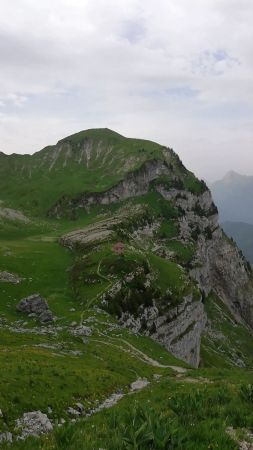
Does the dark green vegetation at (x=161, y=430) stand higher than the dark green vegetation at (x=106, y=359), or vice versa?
the dark green vegetation at (x=161, y=430)

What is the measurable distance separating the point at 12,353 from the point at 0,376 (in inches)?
522

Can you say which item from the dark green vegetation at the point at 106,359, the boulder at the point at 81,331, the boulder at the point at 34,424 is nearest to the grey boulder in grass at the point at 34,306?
the dark green vegetation at the point at 106,359

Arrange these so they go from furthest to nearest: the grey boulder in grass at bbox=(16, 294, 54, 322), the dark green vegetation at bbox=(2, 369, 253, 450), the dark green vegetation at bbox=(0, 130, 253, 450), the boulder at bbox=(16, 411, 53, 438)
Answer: the grey boulder in grass at bbox=(16, 294, 54, 322), the boulder at bbox=(16, 411, 53, 438), the dark green vegetation at bbox=(0, 130, 253, 450), the dark green vegetation at bbox=(2, 369, 253, 450)

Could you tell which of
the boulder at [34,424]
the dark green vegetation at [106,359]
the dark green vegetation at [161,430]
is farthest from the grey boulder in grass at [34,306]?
the dark green vegetation at [161,430]

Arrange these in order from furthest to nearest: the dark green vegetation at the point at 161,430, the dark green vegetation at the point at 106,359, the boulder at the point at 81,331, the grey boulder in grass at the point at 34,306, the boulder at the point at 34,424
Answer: the grey boulder in grass at the point at 34,306 < the boulder at the point at 81,331 < the boulder at the point at 34,424 < the dark green vegetation at the point at 106,359 < the dark green vegetation at the point at 161,430

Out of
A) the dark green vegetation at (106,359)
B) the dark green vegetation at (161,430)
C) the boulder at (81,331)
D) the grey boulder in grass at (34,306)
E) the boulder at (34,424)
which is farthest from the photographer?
the grey boulder in grass at (34,306)

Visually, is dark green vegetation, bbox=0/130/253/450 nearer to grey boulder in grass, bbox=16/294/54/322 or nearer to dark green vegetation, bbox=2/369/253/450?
dark green vegetation, bbox=2/369/253/450

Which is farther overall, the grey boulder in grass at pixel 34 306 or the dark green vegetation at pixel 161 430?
the grey boulder in grass at pixel 34 306

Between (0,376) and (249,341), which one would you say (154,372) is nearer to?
(0,376)

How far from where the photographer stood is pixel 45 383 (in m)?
29.1

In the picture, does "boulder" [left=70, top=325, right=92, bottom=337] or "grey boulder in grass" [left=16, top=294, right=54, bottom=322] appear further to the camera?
"grey boulder in grass" [left=16, top=294, right=54, bottom=322]

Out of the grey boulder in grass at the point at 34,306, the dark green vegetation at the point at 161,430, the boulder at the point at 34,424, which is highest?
the dark green vegetation at the point at 161,430

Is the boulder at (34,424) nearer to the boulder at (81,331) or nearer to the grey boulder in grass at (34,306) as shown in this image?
the boulder at (81,331)

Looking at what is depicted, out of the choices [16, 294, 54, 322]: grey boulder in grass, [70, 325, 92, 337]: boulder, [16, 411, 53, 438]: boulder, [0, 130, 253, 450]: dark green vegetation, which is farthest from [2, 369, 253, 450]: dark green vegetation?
[16, 294, 54, 322]: grey boulder in grass
